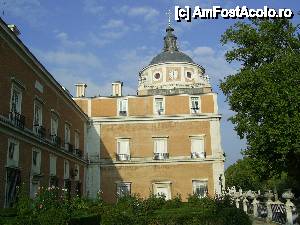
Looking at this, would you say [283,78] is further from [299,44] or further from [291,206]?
[291,206]

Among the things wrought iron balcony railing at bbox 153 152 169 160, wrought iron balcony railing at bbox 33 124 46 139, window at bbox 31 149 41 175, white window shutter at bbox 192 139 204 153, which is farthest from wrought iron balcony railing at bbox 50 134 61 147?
white window shutter at bbox 192 139 204 153

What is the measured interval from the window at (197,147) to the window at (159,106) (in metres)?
3.88

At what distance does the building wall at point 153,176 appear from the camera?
1428 inches

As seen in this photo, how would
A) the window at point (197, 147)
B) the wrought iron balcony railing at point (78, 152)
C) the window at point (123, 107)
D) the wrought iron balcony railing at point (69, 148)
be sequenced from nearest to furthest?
the wrought iron balcony railing at point (69, 148) → the wrought iron balcony railing at point (78, 152) → the window at point (197, 147) → the window at point (123, 107)

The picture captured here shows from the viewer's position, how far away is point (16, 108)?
2219 cm

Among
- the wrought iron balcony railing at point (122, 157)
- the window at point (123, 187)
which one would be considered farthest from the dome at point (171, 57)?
the window at point (123, 187)

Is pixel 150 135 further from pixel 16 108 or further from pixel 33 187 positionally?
pixel 16 108

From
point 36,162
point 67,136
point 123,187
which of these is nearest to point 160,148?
point 123,187

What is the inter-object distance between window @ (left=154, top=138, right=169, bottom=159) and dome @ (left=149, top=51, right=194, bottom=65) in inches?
Answer: 805

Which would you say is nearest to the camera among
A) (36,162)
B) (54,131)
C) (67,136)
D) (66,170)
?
(36,162)

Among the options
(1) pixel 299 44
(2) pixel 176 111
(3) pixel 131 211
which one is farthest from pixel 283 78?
(2) pixel 176 111

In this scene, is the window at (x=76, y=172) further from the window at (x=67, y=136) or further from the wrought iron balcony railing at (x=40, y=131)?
the wrought iron balcony railing at (x=40, y=131)

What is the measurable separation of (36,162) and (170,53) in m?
36.5

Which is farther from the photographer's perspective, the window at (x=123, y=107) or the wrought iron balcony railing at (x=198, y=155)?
the window at (x=123, y=107)
